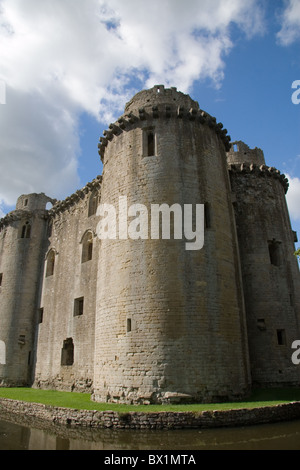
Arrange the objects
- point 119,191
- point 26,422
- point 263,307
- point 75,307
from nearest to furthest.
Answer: point 26,422
point 119,191
point 263,307
point 75,307

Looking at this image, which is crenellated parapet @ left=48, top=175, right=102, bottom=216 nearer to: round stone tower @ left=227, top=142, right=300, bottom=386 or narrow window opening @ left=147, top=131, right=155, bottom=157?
narrow window opening @ left=147, top=131, right=155, bottom=157

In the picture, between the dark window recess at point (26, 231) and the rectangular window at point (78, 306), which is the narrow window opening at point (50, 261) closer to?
the dark window recess at point (26, 231)

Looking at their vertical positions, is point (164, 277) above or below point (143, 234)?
below

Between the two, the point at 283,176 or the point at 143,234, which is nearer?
the point at 143,234

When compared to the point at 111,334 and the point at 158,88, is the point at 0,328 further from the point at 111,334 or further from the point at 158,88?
the point at 158,88

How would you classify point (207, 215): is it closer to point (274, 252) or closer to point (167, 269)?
point (167, 269)

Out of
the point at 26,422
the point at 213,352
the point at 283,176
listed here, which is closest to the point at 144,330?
the point at 213,352

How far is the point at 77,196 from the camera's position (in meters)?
21.5

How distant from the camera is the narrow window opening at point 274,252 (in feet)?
57.1

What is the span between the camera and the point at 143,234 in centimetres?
1295

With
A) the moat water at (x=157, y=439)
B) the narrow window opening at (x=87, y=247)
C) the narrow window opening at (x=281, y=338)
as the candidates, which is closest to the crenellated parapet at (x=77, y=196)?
the narrow window opening at (x=87, y=247)

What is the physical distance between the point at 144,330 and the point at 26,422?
4.51 m

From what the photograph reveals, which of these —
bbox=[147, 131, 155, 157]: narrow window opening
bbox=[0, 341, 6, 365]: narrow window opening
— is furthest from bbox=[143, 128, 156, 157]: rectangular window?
bbox=[0, 341, 6, 365]: narrow window opening

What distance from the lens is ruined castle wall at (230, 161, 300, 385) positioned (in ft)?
49.8
